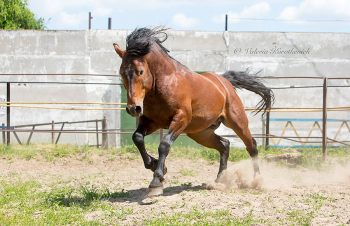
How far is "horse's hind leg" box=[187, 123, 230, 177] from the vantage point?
605 centimetres

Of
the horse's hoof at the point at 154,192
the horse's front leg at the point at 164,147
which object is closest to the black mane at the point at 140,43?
the horse's front leg at the point at 164,147

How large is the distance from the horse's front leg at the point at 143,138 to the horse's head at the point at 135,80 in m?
0.54

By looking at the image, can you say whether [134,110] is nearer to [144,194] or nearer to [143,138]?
[143,138]

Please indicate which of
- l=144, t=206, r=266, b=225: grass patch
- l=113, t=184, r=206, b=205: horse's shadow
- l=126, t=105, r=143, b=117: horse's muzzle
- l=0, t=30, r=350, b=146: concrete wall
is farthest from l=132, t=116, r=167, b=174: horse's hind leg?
l=0, t=30, r=350, b=146: concrete wall

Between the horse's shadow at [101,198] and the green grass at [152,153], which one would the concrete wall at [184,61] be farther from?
the horse's shadow at [101,198]

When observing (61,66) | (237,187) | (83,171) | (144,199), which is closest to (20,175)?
(83,171)

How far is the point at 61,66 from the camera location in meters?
15.4

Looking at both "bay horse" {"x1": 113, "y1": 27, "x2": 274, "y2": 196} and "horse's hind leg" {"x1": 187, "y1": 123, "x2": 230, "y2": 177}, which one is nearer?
"bay horse" {"x1": 113, "y1": 27, "x2": 274, "y2": 196}

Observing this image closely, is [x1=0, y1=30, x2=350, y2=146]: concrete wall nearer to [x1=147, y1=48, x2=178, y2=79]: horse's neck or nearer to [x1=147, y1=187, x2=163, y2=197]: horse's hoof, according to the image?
[x1=147, y1=48, x2=178, y2=79]: horse's neck

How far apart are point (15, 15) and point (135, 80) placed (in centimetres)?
1714

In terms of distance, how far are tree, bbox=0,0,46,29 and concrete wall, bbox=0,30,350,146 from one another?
12.7ft

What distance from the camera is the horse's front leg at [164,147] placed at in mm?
4633

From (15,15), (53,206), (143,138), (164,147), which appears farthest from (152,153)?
(15,15)

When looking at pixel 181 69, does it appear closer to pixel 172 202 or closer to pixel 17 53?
pixel 172 202
